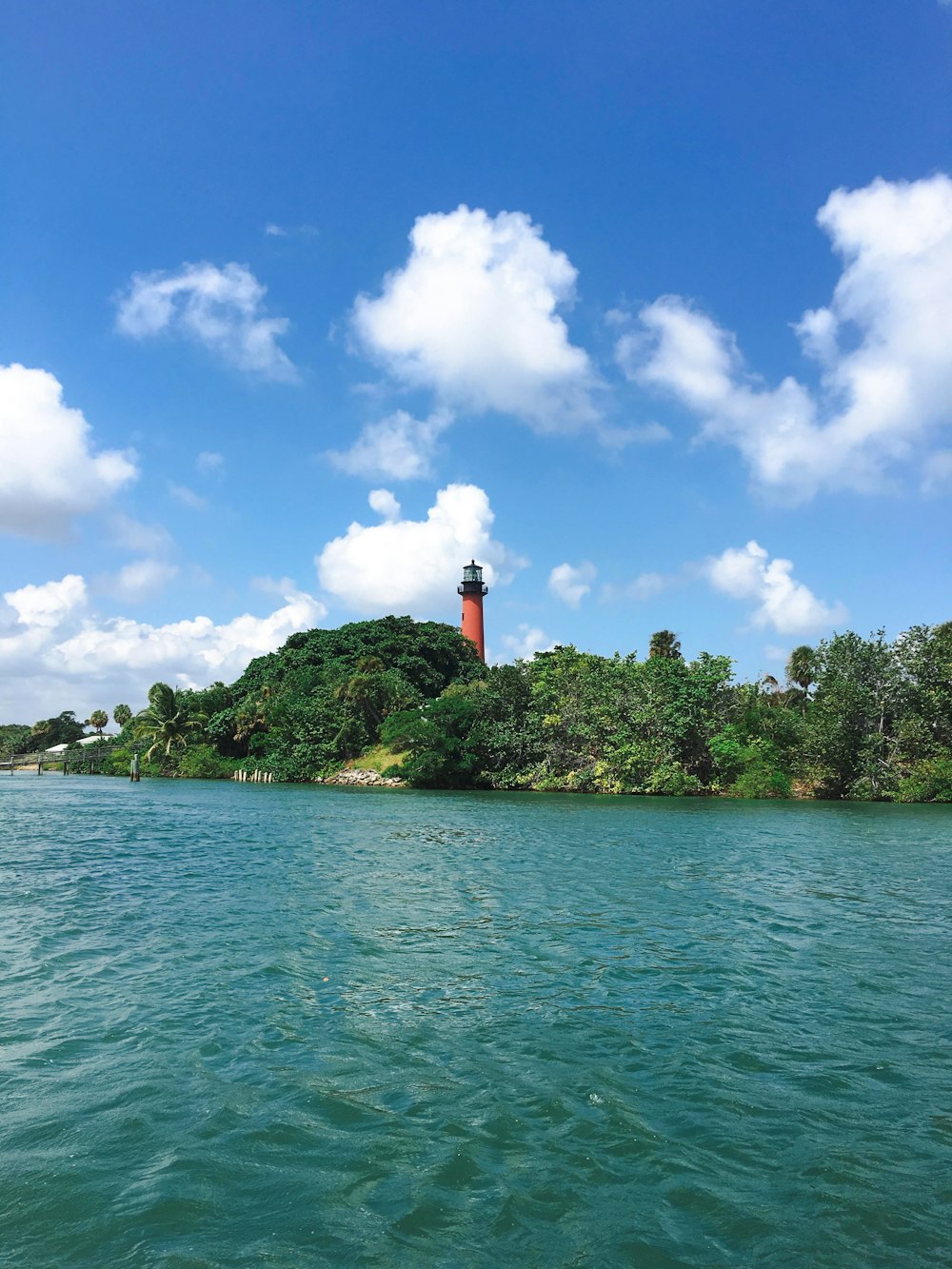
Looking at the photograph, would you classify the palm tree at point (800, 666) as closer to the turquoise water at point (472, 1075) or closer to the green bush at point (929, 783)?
the green bush at point (929, 783)

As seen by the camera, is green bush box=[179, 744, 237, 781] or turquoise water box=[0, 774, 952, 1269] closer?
turquoise water box=[0, 774, 952, 1269]

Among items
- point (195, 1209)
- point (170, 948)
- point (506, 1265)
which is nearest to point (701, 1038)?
point (506, 1265)

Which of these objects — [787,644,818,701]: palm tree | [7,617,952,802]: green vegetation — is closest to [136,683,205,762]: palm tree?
[7,617,952,802]: green vegetation

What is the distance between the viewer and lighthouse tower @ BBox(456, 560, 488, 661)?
88.4 m

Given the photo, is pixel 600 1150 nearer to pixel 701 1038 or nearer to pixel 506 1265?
pixel 506 1265

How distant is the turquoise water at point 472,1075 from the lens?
4.91m

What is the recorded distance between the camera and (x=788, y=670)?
265 ft

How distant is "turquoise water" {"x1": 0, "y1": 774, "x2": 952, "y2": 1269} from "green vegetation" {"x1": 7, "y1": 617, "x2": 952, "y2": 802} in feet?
106

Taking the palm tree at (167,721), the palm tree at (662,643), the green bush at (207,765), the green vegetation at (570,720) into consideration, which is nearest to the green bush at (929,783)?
the green vegetation at (570,720)

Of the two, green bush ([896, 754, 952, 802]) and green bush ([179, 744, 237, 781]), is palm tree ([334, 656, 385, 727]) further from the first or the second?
green bush ([896, 754, 952, 802])

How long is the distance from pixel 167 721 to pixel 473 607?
3400cm

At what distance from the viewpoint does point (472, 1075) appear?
720 centimetres

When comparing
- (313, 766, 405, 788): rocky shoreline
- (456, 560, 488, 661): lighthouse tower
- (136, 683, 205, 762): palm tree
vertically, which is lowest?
(313, 766, 405, 788): rocky shoreline

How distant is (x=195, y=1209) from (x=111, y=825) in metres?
28.9
